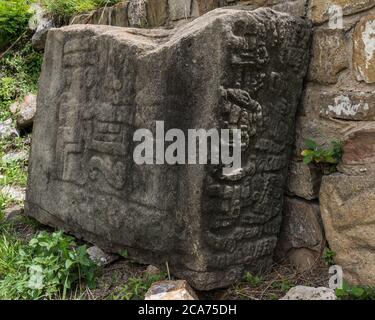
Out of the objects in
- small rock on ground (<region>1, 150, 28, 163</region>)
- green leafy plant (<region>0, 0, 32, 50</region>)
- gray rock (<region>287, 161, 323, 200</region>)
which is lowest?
small rock on ground (<region>1, 150, 28, 163</region>)

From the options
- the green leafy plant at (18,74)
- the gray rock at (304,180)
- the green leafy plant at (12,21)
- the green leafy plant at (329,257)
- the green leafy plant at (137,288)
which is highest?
the green leafy plant at (12,21)

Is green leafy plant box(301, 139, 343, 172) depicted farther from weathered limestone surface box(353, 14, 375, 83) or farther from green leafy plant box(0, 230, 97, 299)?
green leafy plant box(0, 230, 97, 299)

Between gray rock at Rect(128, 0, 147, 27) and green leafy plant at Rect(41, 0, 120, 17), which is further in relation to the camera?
green leafy plant at Rect(41, 0, 120, 17)

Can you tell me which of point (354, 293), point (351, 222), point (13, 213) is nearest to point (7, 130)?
point (13, 213)

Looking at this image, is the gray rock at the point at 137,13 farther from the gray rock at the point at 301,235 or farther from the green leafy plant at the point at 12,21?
the green leafy plant at the point at 12,21

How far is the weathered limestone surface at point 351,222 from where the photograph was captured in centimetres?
189

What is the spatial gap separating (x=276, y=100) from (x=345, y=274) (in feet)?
2.50

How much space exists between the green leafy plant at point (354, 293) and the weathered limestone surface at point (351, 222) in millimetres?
54

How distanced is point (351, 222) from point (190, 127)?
2.43 ft

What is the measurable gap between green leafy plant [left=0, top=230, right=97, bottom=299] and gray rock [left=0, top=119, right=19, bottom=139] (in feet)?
6.96

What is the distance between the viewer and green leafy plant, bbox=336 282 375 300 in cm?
182

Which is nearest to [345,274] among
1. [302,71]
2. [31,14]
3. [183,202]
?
[183,202]

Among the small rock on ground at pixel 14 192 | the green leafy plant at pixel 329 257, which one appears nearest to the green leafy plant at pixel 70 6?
the small rock on ground at pixel 14 192

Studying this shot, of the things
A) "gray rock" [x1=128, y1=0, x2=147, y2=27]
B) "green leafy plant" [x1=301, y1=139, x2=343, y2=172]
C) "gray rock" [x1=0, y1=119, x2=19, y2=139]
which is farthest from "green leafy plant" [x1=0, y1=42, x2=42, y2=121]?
"green leafy plant" [x1=301, y1=139, x2=343, y2=172]
